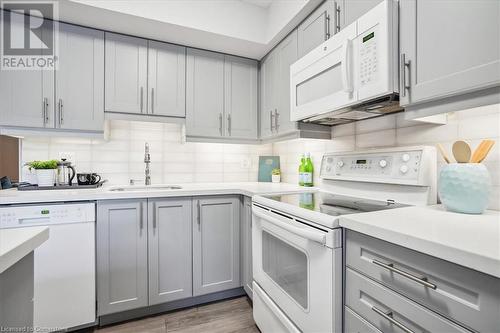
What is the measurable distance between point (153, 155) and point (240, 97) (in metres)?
1.04

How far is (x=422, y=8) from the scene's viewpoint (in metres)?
0.98

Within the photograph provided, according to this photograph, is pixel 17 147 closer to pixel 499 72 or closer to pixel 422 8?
pixel 422 8

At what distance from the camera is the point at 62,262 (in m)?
1.50

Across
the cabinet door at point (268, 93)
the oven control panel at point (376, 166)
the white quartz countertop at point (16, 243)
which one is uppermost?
the cabinet door at point (268, 93)

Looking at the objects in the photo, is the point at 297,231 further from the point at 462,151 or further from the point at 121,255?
the point at 121,255

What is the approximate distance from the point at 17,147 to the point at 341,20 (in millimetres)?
2570

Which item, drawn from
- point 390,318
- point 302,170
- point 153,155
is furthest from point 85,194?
point 390,318

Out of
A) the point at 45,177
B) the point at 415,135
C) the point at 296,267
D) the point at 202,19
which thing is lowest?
the point at 296,267

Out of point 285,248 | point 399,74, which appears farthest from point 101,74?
point 399,74

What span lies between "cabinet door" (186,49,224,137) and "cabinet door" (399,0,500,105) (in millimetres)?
1589

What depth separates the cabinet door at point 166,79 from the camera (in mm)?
2051

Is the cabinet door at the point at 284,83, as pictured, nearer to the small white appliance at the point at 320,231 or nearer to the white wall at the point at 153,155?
the small white appliance at the point at 320,231

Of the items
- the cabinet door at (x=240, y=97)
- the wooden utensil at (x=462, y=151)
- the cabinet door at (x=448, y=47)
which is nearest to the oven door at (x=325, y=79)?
the cabinet door at (x=448, y=47)

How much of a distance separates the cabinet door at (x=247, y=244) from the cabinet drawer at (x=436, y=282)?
1099 mm
